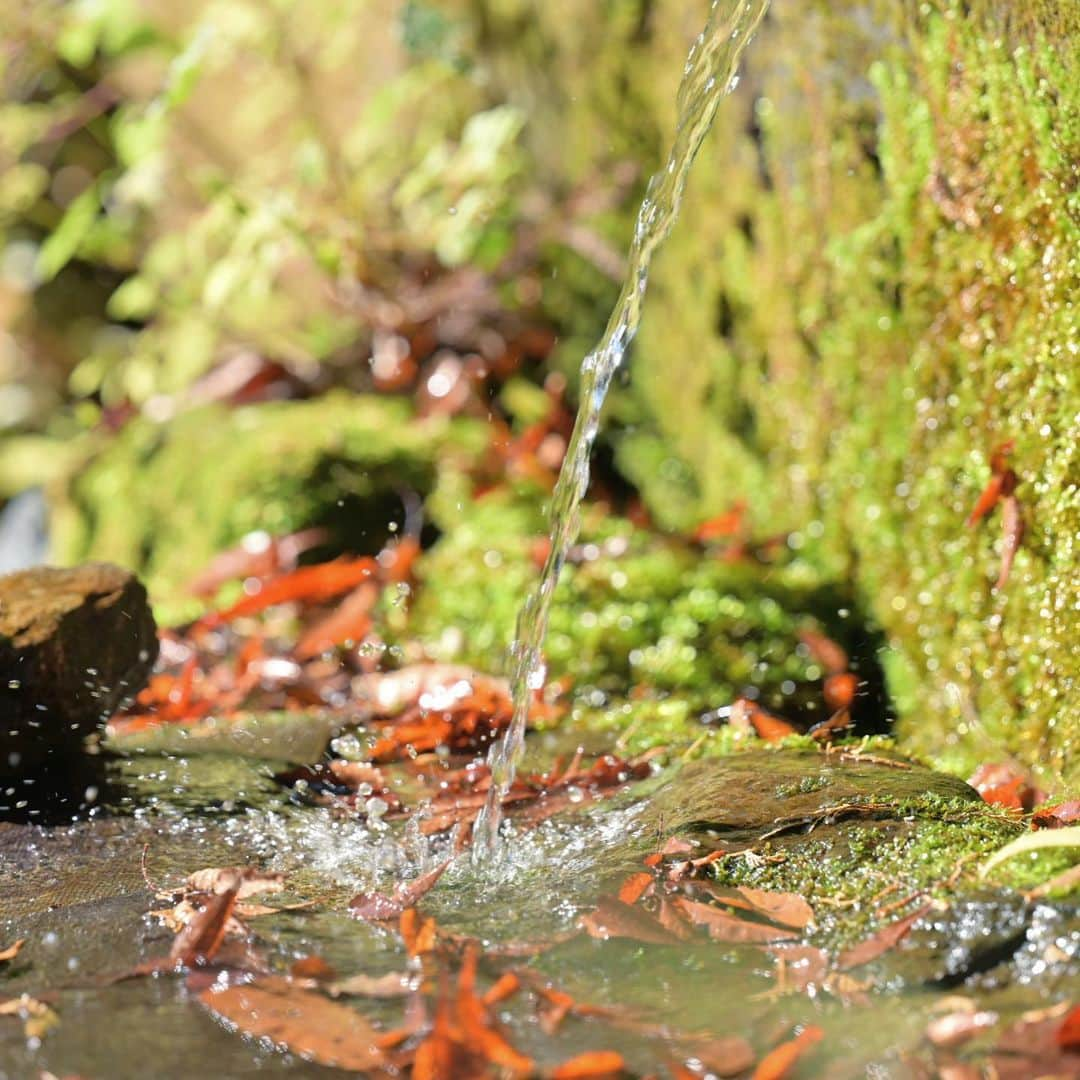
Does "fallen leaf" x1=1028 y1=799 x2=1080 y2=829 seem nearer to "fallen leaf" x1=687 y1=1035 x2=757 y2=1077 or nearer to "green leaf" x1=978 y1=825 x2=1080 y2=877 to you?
"green leaf" x1=978 y1=825 x2=1080 y2=877

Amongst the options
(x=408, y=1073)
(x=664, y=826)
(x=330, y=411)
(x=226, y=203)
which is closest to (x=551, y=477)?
(x=330, y=411)

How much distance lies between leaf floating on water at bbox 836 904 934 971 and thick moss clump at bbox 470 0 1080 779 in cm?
68

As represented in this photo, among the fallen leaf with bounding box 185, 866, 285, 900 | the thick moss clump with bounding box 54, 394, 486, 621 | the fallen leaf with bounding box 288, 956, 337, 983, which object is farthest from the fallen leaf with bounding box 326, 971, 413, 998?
the thick moss clump with bounding box 54, 394, 486, 621

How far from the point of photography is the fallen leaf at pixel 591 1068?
4.40 feet

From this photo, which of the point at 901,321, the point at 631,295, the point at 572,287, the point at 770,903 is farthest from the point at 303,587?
the point at 770,903

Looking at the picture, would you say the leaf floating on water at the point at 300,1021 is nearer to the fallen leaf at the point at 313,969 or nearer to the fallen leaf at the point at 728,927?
the fallen leaf at the point at 313,969

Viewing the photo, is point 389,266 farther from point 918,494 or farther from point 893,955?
point 893,955

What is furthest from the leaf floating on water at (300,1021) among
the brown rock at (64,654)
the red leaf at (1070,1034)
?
the brown rock at (64,654)

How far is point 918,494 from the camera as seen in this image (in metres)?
2.79

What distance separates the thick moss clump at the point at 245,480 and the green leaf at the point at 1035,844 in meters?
2.83

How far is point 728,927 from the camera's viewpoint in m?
1.64

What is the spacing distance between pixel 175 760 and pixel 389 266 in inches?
116

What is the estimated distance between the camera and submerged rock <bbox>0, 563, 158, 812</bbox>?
2188 millimetres

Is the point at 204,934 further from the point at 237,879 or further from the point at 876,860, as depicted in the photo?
the point at 876,860
